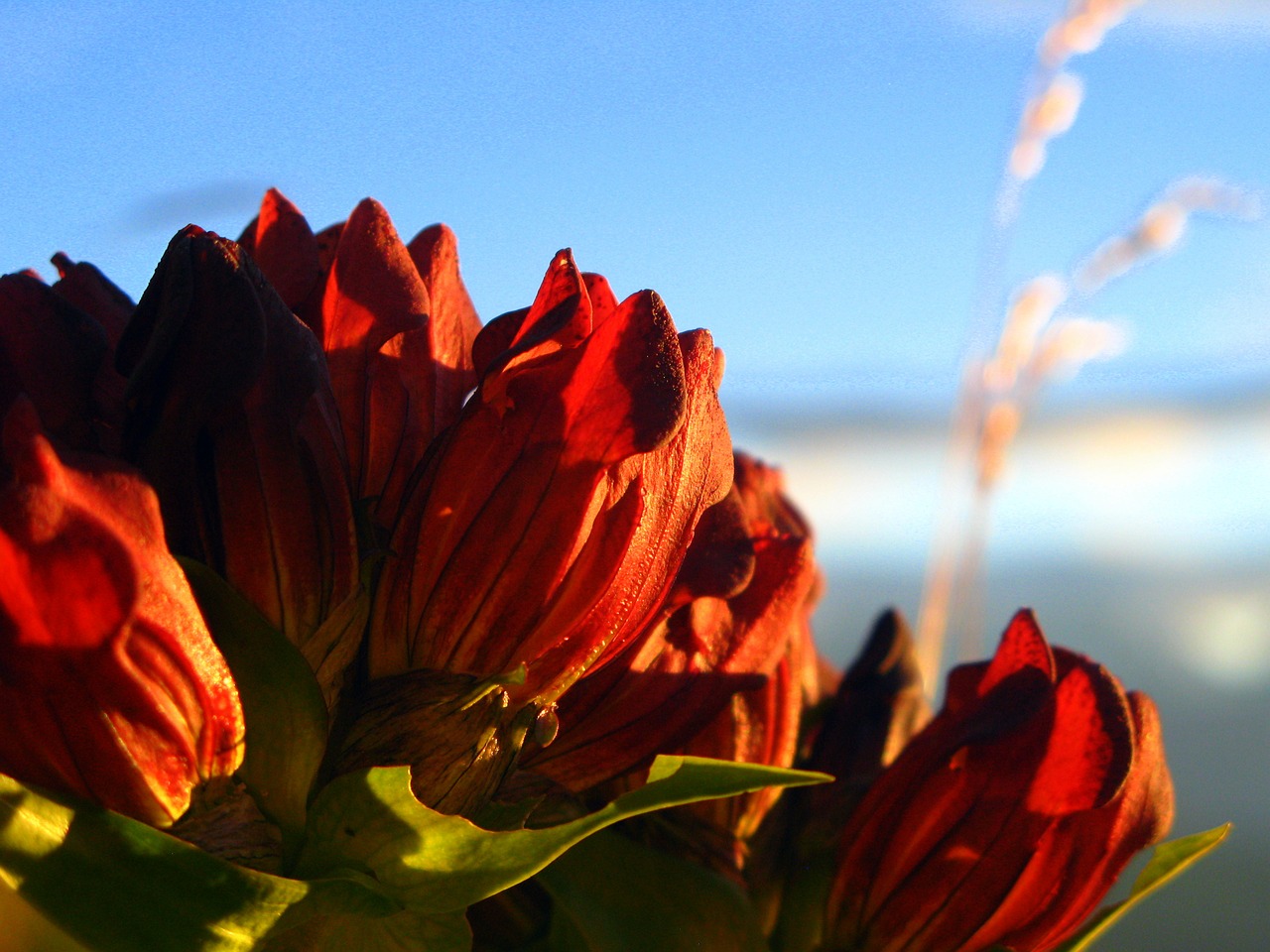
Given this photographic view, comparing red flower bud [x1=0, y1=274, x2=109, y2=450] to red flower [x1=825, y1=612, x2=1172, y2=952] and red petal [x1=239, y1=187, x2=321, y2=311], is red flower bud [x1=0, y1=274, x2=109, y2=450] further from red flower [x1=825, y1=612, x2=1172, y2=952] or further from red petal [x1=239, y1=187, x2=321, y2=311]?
red flower [x1=825, y1=612, x2=1172, y2=952]

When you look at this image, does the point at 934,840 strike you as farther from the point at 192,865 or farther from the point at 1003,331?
the point at 1003,331

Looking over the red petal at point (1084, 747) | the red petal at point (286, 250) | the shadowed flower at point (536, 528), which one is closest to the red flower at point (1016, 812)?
the red petal at point (1084, 747)

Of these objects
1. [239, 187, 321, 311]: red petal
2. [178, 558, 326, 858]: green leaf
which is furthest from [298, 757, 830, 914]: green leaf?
[239, 187, 321, 311]: red petal

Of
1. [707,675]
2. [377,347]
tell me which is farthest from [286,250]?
[707,675]

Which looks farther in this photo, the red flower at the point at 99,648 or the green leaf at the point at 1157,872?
the green leaf at the point at 1157,872

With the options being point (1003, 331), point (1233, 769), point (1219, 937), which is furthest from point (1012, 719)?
point (1233, 769)

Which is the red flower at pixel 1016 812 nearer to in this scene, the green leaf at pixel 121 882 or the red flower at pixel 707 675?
the red flower at pixel 707 675

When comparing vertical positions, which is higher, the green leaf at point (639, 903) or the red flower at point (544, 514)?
the red flower at point (544, 514)

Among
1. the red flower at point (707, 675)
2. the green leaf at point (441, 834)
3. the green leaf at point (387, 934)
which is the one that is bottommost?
the green leaf at point (387, 934)
